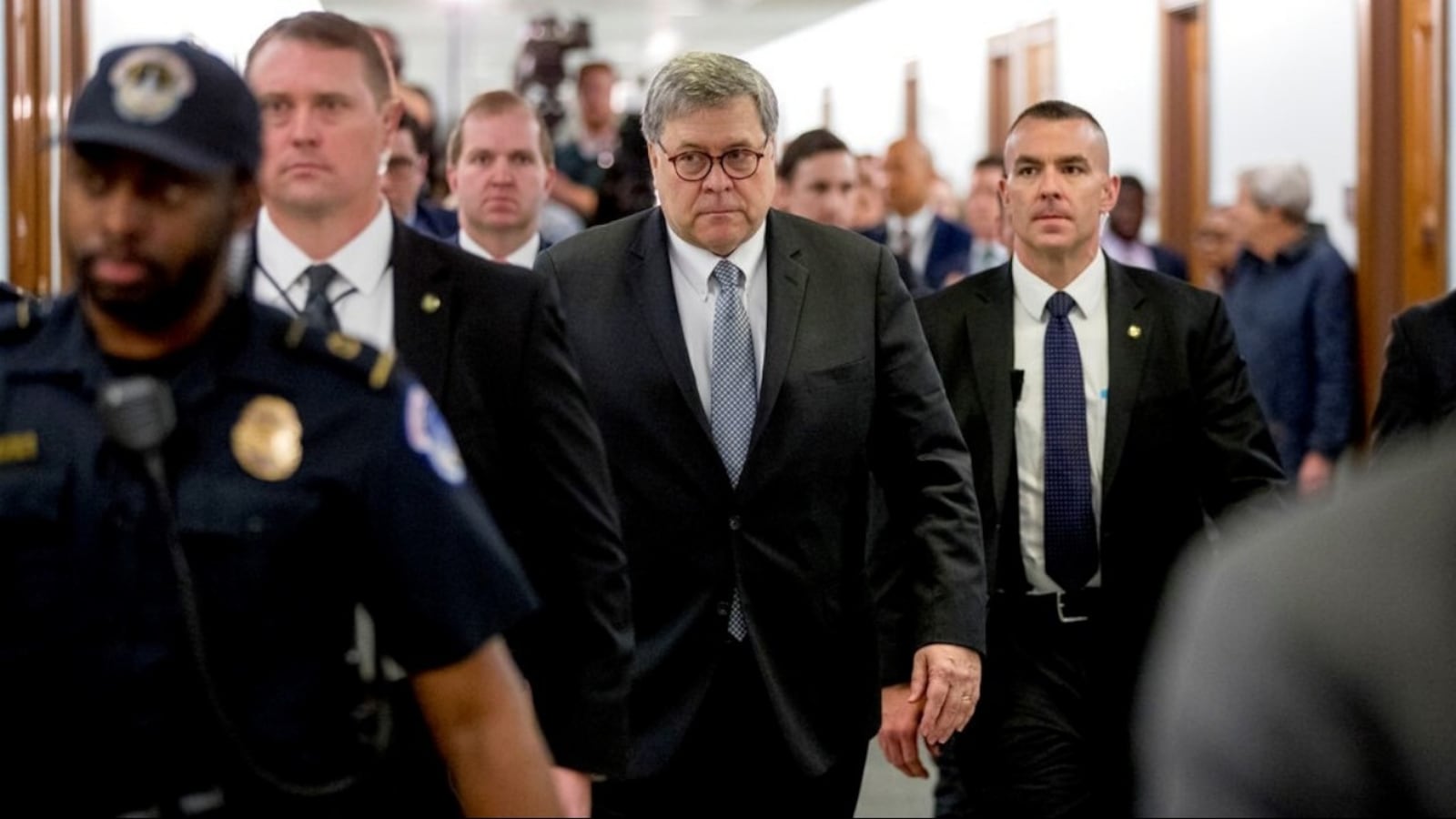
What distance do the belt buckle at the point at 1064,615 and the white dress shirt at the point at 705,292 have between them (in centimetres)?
95

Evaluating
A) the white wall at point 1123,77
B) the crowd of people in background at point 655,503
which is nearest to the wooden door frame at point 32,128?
the crowd of people in background at point 655,503

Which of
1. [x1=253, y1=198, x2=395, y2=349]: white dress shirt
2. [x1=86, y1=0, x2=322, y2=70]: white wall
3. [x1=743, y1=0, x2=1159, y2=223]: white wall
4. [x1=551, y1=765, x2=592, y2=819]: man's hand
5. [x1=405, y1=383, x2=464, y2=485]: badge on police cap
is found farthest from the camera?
[x1=743, y1=0, x2=1159, y2=223]: white wall

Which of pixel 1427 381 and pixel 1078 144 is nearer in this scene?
pixel 1427 381

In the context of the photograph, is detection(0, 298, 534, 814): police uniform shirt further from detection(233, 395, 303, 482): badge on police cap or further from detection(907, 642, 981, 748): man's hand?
detection(907, 642, 981, 748): man's hand

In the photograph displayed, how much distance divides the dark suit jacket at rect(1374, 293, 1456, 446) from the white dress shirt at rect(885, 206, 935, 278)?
202 inches

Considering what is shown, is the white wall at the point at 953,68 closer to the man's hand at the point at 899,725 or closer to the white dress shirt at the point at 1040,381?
the white dress shirt at the point at 1040,381

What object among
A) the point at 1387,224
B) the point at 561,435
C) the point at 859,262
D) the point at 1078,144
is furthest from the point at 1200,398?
the point at 1387,224

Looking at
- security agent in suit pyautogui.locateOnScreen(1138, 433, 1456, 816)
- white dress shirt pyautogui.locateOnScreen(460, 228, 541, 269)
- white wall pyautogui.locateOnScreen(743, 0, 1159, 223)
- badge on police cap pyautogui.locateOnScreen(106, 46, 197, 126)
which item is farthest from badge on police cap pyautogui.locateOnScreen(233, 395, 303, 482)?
white wall pyautogui.locateOnScreen(743, 0, 1159, 223)

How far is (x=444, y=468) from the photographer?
218 cm

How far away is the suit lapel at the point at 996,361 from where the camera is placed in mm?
4582

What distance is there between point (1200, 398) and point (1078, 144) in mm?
629

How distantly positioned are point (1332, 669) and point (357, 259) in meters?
2.23

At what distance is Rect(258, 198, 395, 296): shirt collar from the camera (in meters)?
3.00

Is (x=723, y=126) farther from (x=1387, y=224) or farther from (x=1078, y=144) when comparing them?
(x=1387, y=224)
